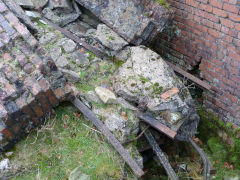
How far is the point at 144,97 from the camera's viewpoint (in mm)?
3146

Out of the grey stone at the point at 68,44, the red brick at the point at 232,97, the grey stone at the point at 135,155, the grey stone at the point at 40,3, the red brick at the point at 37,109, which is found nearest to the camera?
the red brick at the point at 37,109

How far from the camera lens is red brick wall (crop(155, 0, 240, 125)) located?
3.26 metres

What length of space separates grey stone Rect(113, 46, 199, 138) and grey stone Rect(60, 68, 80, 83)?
525 mm

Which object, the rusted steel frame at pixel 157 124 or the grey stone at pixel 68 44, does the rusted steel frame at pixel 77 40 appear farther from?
the rusted steel frame at pixel 157 124

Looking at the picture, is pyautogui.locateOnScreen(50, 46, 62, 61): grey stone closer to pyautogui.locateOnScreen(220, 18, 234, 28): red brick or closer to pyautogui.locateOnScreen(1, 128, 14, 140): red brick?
pyautogui.locateOnScreen(1, 128, 14, 140): red brick

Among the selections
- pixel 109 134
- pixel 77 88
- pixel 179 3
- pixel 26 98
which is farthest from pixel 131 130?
pixel 179 3

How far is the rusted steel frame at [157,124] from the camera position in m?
2.92

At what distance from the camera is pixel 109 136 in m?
2.89

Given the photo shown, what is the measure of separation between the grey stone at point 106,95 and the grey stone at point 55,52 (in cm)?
81

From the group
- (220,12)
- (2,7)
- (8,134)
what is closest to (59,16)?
(2,7)

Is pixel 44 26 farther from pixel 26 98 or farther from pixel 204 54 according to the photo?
pixel 204 54

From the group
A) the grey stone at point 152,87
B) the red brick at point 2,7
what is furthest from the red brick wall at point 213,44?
the red brick at point 2,7

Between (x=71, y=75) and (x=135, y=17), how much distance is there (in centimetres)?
130

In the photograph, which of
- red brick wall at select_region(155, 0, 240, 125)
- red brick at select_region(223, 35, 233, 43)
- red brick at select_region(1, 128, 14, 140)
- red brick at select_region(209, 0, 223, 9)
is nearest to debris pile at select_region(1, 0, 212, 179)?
red brick wall at select_region(155, 0, 240, 125)
